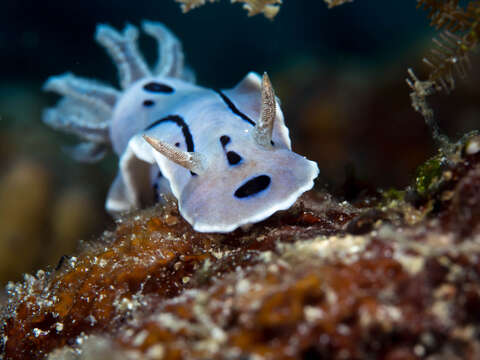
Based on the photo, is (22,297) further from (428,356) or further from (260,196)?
(428,356)

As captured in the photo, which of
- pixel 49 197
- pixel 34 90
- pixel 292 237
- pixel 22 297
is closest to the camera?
pixel 292 237

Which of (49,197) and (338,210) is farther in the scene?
(49,197)

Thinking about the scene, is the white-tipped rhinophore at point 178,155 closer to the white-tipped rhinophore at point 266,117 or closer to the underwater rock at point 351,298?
the white-tipped rhinophore at point 266,117

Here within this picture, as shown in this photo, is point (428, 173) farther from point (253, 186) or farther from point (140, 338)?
point (140, 338)

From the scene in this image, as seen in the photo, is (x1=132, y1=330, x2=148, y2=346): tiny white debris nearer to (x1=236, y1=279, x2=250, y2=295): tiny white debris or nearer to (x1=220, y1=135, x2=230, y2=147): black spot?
(x1=236, y1=279, x2=250, y2=295): tiny white debris

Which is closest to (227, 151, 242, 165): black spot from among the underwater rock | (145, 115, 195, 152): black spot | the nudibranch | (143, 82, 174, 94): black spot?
the nudibranch

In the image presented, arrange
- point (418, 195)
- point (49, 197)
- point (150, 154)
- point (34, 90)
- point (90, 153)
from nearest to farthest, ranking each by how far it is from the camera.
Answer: point (418, 195)
point (150, 154)
point (90, 153)
point (49, 197)
point (34, 90)

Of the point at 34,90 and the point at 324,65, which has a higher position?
the point at 324,65

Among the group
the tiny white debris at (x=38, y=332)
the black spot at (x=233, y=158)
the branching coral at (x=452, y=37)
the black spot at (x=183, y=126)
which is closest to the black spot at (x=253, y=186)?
the black spot at (x=233, y=158)

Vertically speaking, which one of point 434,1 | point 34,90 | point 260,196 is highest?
point 434,1

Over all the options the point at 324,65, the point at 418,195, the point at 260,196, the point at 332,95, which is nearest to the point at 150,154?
the point at 260,196
